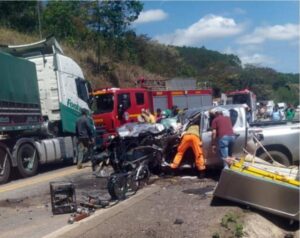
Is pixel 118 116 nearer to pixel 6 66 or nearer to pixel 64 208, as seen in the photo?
pixel 6 66

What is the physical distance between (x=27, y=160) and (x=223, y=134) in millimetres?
6076

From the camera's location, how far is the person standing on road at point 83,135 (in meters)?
15.4

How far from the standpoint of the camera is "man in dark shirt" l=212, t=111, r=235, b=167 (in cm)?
1087

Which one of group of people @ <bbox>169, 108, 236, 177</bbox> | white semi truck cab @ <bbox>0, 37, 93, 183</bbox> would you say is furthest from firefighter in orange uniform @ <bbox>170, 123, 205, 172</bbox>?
white semi truck cab @ <bbox>0, 37, 93, 183</bbox>

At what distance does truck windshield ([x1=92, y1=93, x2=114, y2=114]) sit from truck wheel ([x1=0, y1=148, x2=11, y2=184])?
24.6 ft

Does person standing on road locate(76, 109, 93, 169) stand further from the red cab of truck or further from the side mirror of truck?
the side mirror of truck

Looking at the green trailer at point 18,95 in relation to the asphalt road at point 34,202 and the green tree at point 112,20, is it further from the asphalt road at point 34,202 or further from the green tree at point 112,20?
the green tree at point 112,20

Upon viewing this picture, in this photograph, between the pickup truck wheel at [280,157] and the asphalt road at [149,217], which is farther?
the pickup truck wheel at [280,157]

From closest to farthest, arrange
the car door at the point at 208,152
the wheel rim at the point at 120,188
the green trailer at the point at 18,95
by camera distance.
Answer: the wheel rim at the point at 120,188 < the car door at the point at 208,152 < the green trailer at the point at 18,95

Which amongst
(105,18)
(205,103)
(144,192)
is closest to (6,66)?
(144,192)

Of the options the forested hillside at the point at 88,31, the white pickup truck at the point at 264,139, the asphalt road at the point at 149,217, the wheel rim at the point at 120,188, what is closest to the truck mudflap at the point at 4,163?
the asphalt road at the point at 149,217

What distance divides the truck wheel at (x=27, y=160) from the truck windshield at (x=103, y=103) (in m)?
6.18

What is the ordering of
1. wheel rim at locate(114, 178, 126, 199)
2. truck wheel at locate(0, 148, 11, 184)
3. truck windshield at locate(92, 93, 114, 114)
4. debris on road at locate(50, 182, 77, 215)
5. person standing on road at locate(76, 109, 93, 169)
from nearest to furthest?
debris on road at locate(50, 182, 77, 215), wheel rim at locate(114, 178, 126, 199), truck wheel at locate(0, 148, 11, 184), person standing on road at locate(76, 109, 93, 169), truck windshield at locate(92, 93, 114, 114)

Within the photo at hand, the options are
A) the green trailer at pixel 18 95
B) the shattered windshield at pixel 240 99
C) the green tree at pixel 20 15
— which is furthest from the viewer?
the shattered windshield at pixel 240 99
